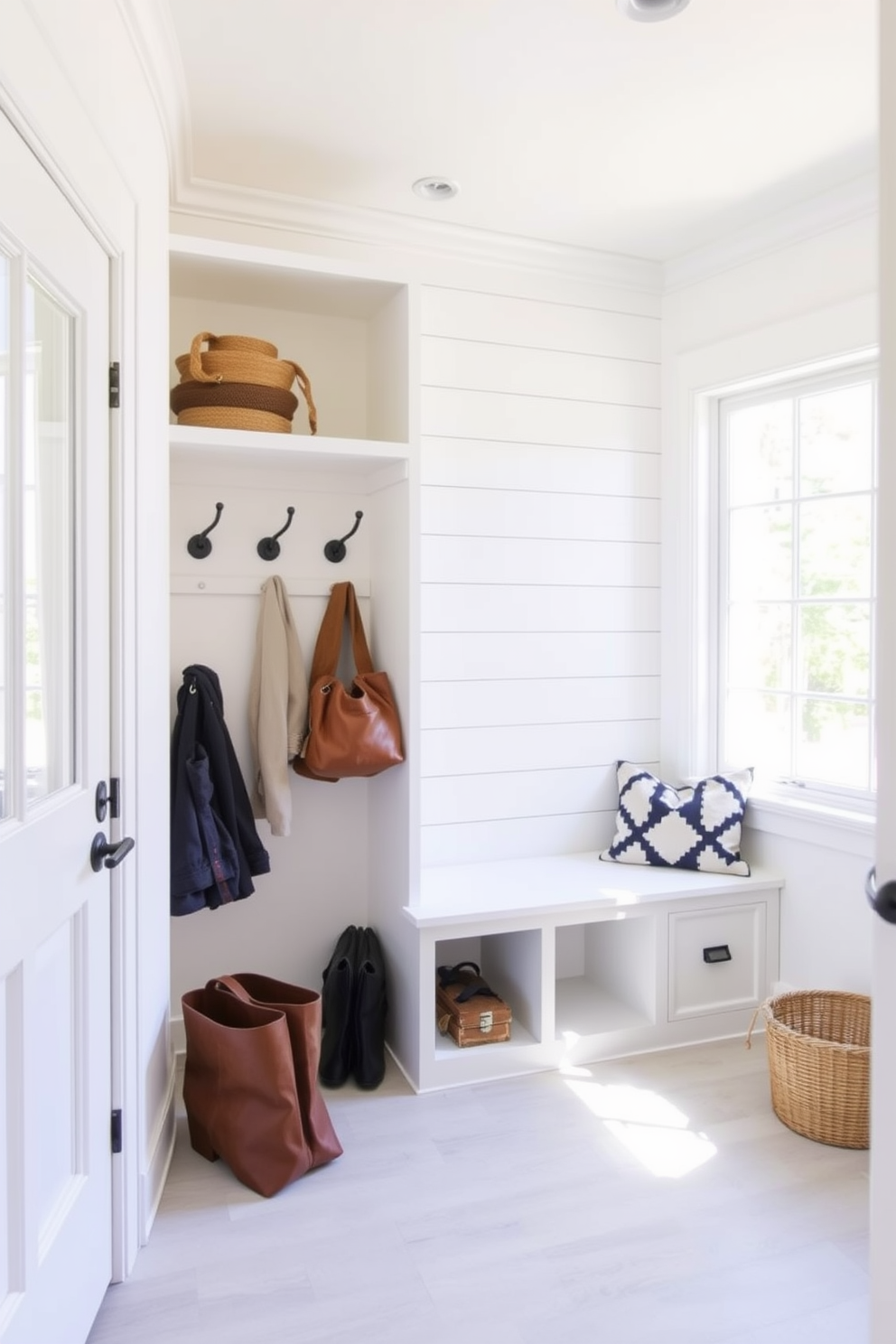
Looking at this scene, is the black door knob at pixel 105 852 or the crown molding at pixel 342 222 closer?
the black door knob at pixel 105 852

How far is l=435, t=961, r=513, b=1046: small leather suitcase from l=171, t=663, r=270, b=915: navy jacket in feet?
2.27

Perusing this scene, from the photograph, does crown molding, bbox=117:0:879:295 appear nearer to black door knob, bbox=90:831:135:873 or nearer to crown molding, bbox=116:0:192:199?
crown molding, bbox=116:0:192:199

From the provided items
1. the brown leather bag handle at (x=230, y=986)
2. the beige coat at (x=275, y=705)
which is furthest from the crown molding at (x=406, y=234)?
the brown leather bag handle at (x=230, y=986)

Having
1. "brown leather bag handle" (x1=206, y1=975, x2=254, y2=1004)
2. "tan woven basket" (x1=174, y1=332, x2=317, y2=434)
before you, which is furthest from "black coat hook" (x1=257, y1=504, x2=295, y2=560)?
"brown leather bag handle" (x1=206, y1=975, x2=254, y2=1004)

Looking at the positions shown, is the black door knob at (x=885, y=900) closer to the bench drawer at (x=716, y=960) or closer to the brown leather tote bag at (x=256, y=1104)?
the brown leather tote bag at (x=256, y=1104)

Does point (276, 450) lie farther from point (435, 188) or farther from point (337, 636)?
point (435, 188)

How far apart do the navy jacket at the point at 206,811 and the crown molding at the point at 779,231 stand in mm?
2124

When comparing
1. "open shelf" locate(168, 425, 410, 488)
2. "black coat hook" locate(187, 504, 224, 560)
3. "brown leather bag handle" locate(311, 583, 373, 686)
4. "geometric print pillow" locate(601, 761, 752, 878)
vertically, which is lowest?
"geometric print pillow" locate(601, 761, 752, 878)

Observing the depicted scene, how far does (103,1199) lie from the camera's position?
70.9 inches

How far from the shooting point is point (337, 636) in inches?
115

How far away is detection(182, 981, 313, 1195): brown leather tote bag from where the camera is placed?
2.18 metres

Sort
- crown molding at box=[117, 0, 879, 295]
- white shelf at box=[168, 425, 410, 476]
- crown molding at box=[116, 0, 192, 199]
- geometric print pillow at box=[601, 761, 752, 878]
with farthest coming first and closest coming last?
geometric print pillow at box=[601, 761, 752, 878] < crown molding at box=[117, 0, 879, 295] < white shelf at box=[168, 425, 410, 476] < crown molding at box=[116, 0, 192, 199]

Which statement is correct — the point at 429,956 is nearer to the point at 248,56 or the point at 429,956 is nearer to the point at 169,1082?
the point at 169,1082

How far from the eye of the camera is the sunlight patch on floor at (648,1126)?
92.2 inches
